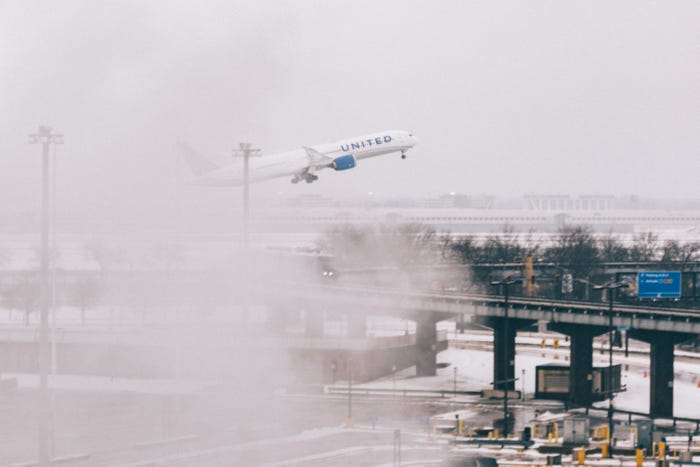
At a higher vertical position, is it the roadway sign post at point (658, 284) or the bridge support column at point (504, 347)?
the roadway sign post at point (658, 284)

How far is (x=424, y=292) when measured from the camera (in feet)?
284

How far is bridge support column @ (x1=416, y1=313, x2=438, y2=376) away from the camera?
88688 millimetres

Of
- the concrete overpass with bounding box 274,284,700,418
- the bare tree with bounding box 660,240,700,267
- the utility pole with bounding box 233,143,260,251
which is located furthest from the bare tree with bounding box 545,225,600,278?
the utility pole with bounding box 233,143,260,251

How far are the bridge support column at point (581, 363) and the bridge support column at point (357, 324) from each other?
41.6 ft

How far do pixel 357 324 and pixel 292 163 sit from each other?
29313mm

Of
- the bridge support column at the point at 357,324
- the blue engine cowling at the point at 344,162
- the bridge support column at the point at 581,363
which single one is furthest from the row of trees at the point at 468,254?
the blue engine cowling at the point at 344,162

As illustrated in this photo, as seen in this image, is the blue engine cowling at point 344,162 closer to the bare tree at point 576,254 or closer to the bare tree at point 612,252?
the bare tree at point 576,254

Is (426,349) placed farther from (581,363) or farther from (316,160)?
(316,160)

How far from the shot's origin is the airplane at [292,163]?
5025cm

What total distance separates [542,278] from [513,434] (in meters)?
53.9

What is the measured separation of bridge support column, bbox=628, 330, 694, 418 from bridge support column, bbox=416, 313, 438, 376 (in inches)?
651

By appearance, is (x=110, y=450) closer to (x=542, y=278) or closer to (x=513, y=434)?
(x=513, y=434)

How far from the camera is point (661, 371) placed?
2933 inches

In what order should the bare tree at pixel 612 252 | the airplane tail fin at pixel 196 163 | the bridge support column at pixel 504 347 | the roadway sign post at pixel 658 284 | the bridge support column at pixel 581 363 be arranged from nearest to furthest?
1. the airplane tail fin at pixel 196 163
2. the bridge support column at pixel 581 363
3. the bridge support column at pixel 504 347
4. the roadway sign post at pixel 658 284
5. the bare tree at pixel 612 252
